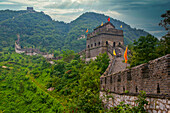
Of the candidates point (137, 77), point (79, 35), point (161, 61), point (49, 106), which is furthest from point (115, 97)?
point (79, 35)

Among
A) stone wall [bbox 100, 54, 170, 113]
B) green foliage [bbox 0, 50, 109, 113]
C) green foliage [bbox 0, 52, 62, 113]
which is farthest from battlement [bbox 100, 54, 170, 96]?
green foliage [bbox 0, 52, 62, 113]

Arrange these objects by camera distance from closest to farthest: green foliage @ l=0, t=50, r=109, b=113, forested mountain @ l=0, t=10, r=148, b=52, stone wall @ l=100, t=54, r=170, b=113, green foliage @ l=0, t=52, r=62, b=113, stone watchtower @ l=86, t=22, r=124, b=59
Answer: stone wall @ l=100, t=54, r=170, b=113 < green foliage @ l=0, t=50, r=109, b=113 < green foliage @ l=0, t=52, r=62, b=113 < stone watchtower @ l=86, t=22, r=124, b=59 < forested mountain @ l=0, t=10, r=148, b=52

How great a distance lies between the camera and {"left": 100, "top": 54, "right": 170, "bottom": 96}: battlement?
5.15m

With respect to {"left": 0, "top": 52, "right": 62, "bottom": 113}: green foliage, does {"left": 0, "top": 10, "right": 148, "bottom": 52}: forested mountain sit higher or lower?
higher

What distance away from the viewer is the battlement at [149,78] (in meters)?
5.15

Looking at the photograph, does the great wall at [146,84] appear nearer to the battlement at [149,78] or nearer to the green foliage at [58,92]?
the battlement at [149,78]

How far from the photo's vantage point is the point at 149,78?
6125 mm

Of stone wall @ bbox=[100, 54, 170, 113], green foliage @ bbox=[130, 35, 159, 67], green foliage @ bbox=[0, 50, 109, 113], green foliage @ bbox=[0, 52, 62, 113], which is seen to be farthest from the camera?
green foliage @ bbox=[0, 52, 62, 113]

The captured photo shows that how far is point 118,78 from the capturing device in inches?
384

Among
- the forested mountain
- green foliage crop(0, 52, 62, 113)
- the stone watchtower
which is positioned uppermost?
the forested mountain

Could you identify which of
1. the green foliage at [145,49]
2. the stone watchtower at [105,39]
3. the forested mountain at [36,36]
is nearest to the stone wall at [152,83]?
the green foliage at [145,49]

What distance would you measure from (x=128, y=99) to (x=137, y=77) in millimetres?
1316

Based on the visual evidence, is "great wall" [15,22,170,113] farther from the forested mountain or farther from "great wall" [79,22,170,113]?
the forested mountain

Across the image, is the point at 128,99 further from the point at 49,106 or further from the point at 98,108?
the point at 49,106
